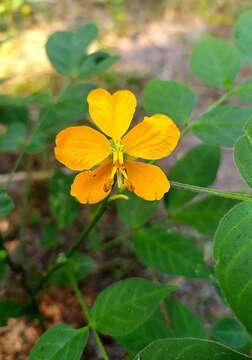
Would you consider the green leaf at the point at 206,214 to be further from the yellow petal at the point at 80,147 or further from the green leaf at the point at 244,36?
the yellow petal at the point at 80,147

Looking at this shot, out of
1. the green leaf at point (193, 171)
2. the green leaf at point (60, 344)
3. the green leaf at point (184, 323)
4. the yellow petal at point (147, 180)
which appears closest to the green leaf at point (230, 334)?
the green leaf at point (184, 323)

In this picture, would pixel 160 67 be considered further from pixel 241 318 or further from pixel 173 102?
pixel 241 318

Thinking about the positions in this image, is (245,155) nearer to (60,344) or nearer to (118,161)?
(118,161)

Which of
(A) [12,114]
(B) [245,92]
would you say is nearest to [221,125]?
(B) [245,92]

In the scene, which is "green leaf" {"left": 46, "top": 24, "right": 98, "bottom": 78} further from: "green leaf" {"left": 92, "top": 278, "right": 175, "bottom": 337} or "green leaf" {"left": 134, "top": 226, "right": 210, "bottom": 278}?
"green leaf" {"left": 92, "top": 278, "right": 175, "bottom": 337}

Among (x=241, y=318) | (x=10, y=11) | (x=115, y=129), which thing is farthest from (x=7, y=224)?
(x=10, y=11)
